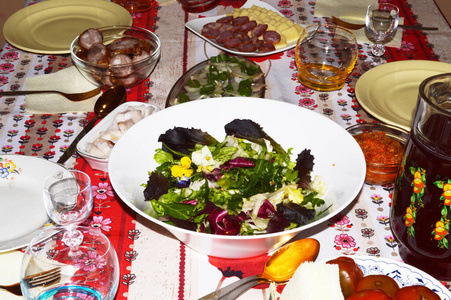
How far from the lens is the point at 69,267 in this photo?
3.00 ft

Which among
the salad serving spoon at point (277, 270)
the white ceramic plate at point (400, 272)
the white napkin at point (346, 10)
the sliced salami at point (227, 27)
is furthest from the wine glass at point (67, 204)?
the white napkin at point (346, 10)

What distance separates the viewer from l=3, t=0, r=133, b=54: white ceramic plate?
6.19ft

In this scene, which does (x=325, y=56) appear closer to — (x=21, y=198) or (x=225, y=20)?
(x=225, y=20)

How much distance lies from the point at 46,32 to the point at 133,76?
0.53m

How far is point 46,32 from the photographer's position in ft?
6.42

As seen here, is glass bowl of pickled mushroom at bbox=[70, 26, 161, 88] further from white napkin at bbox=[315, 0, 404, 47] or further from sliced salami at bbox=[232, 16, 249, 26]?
white napkin at bbox=[315, 0, 404, 47]

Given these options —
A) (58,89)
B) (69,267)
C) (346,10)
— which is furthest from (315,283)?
(346,10)

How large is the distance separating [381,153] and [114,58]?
34.6 inches

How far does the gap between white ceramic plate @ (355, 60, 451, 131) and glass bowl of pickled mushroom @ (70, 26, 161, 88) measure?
684mm

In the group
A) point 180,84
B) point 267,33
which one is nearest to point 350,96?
point 267,33

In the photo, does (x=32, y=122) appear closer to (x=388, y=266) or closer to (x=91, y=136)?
(x=91, y=136)

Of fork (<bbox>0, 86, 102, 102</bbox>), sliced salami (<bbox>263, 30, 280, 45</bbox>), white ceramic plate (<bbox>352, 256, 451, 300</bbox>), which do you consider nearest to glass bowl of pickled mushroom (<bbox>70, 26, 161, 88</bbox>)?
fork (<bbox>0, 86, 102, 102</bbox>)

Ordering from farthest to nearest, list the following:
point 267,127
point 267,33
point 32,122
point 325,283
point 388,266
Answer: point 267,33
point 32,122
point 267,127
point 388,266
point 325,283

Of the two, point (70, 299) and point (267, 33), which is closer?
point (70, 299)
